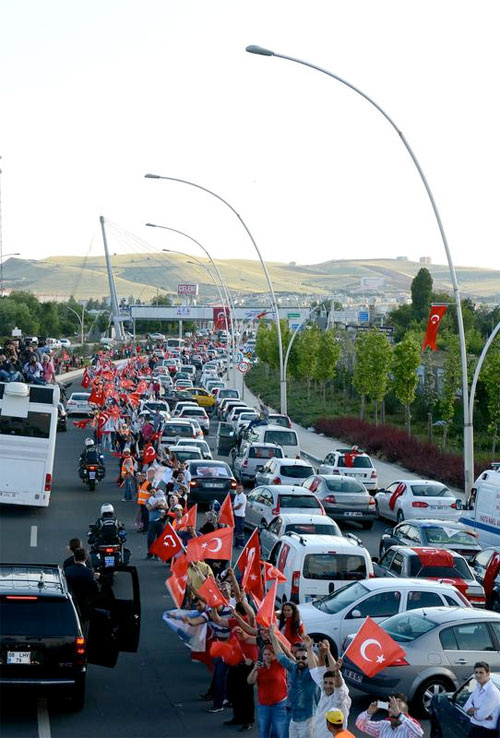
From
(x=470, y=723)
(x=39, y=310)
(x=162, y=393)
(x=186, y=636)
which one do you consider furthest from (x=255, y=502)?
(x=39, y=310)

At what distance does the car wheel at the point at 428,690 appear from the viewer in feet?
45.2

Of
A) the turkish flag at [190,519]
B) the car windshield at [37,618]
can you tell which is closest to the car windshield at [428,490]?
the turkish flag at [190,519]

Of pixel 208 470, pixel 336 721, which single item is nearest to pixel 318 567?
pixel 336 721

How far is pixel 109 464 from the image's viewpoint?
4222 centimetres

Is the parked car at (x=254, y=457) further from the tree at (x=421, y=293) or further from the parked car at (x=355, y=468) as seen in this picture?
the tree at (x=421, y=293)

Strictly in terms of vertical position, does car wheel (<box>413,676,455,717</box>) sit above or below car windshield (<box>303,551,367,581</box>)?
below

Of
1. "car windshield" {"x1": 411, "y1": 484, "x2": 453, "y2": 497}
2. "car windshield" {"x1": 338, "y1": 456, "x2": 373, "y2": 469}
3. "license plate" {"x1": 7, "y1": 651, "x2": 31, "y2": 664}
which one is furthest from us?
"car windshield" {"x1": 338, "y1": 456, "x2": 373, "y2": 469}

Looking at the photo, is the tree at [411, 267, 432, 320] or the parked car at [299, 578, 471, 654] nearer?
the parked car at [299, 578, 471, 654]

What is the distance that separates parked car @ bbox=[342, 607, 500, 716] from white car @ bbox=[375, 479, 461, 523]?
1372 cm

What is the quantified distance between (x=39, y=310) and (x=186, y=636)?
135860mm

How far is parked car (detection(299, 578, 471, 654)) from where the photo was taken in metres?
15.6

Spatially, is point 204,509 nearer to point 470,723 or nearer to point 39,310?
point 470,723

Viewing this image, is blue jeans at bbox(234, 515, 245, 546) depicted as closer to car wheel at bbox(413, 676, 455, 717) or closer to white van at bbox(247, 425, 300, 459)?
car wheel at bbox(413, 676, 455, 717)

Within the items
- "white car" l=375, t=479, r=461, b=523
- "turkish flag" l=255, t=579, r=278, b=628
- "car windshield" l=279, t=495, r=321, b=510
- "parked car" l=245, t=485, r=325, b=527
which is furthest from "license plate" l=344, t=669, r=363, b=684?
"white car" l=375, t=479, r=461, b=523
